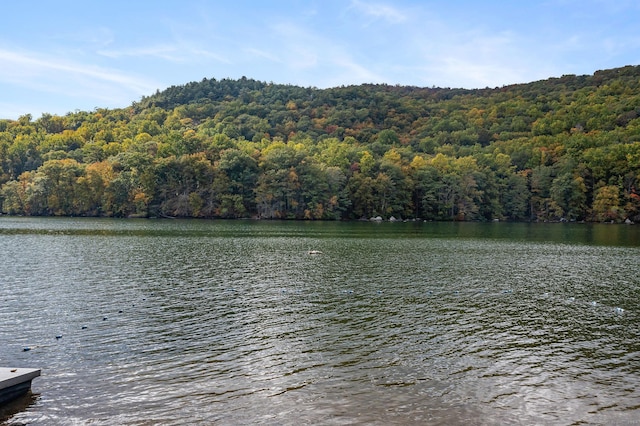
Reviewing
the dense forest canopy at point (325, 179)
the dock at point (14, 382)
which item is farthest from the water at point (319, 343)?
the dense forest canopy at point (325, 179)

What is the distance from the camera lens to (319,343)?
2066 cm

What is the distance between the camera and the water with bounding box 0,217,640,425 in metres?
14.4

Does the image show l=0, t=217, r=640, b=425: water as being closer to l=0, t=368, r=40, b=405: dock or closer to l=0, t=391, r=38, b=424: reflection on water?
l=0, t=391, r=38, b=424: reflection on water

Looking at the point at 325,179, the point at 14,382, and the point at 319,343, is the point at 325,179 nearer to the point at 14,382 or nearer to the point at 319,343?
the point at 319,343

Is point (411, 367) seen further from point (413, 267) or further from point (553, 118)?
point (553, 118)

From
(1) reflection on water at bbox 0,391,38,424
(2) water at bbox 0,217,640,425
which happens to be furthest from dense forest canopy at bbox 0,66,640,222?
(1) reflection on water at bbox 0,391,38,424

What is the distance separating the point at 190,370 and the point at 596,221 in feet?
492

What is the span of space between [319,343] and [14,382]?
34.7ft

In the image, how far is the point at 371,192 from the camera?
14175 cm

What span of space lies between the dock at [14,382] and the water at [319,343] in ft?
1.83

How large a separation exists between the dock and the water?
1.83 ft

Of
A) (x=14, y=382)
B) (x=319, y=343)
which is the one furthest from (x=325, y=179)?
(x=14, y=382)

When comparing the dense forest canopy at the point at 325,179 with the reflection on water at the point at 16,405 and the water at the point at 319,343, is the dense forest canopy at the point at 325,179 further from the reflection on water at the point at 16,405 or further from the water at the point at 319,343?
the reflection on water at the point at 16,405

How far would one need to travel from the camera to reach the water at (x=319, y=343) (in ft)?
47.1
